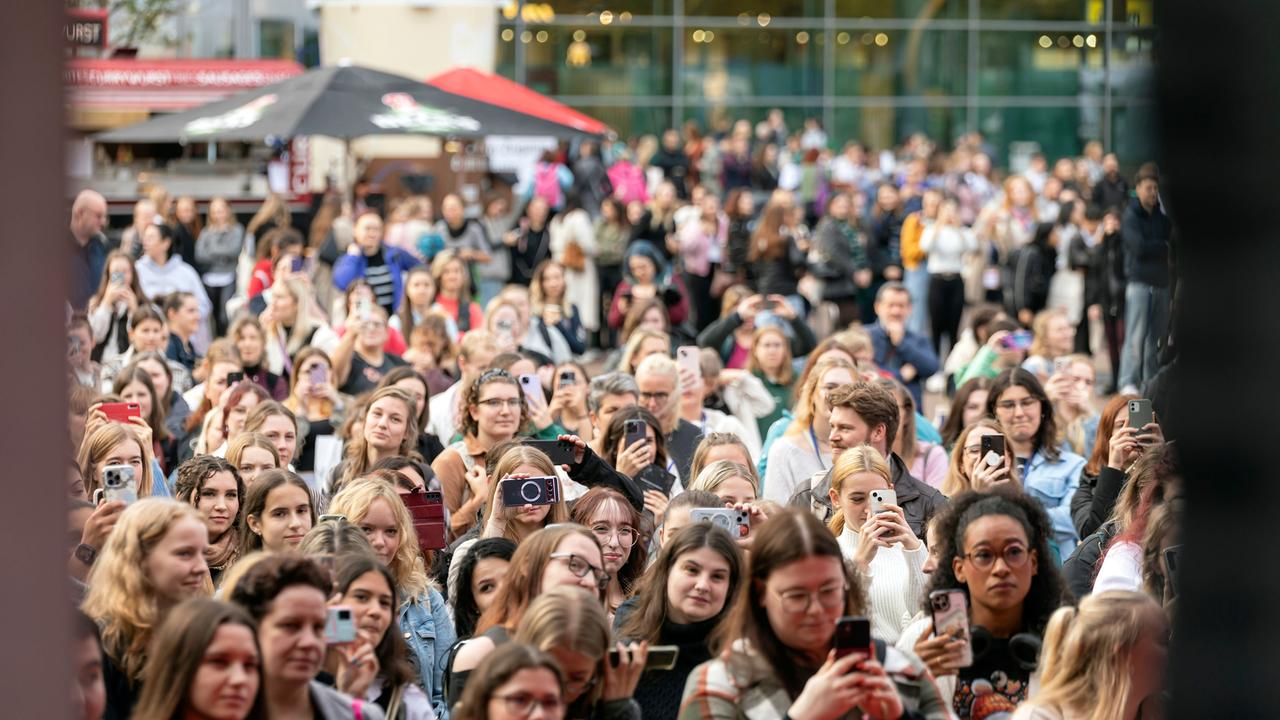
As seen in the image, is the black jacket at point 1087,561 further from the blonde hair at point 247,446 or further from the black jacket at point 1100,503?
the blonde hair at point 247,446

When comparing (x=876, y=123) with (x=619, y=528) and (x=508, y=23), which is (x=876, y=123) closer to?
(x=508, y=23)

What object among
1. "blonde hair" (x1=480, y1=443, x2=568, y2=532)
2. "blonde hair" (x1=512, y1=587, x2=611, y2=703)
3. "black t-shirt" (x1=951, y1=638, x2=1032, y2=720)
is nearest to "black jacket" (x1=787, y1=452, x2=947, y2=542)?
"blonde hair" (x1=480, y1=443, x2=568, y2=532)

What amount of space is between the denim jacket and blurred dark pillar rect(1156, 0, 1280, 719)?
6.38 metres

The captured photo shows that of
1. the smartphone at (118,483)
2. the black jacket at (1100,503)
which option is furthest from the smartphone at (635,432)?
the smartphone at (118,483)

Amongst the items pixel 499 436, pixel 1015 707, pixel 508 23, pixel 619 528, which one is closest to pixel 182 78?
→ pixel 508 23

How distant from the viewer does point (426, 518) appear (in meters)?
6.27

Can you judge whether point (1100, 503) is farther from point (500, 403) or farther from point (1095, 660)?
point (1095, 660)

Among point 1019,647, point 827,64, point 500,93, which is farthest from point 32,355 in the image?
point 827,64

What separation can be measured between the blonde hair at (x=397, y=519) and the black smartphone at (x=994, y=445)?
2.51 metres

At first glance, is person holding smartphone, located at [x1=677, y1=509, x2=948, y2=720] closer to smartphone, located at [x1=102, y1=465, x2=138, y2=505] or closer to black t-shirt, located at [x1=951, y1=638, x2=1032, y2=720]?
black t-shirt, located at [x1=951, y1=638, x2=1032, y2=720]

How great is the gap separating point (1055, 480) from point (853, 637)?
14.8 feet

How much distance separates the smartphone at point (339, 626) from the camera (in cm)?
423

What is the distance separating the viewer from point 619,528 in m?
6.24

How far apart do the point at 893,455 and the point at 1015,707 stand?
2.97 m
